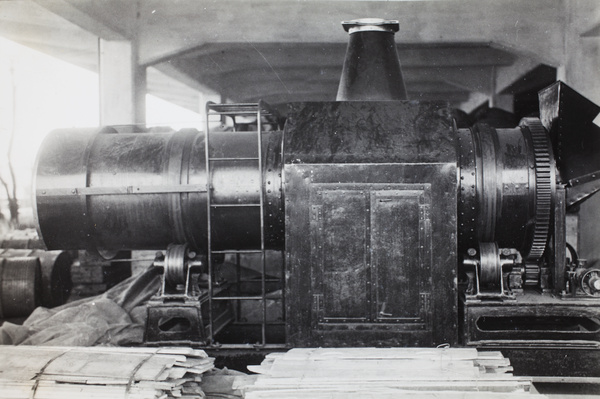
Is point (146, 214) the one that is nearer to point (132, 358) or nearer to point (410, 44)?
point (132, 358)

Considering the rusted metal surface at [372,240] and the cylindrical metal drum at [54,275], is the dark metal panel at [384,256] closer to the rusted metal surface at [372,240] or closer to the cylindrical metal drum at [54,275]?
the rusted metal surface at [372,240]

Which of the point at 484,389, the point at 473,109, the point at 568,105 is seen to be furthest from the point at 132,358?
the point at 473,109

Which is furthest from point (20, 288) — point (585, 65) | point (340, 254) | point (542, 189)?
point (585, 65)

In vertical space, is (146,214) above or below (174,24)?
below

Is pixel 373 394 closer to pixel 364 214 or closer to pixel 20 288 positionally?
pixel 364 214

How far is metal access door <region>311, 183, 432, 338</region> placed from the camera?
3.93m

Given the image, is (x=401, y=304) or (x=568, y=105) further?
(x=568, y=105)

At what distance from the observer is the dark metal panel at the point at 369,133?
3949mm

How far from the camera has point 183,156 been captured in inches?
173

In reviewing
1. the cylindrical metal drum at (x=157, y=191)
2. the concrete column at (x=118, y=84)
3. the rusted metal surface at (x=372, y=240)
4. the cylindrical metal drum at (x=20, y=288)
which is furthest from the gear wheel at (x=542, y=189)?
the cylindrical metal drum at (x=20, y=288)

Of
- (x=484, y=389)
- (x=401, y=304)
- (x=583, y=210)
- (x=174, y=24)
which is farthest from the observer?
(x=174, y=24)

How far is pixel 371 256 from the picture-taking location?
396 centimetres

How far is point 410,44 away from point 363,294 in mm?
4540

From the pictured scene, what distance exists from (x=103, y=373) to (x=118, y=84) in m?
4.67
